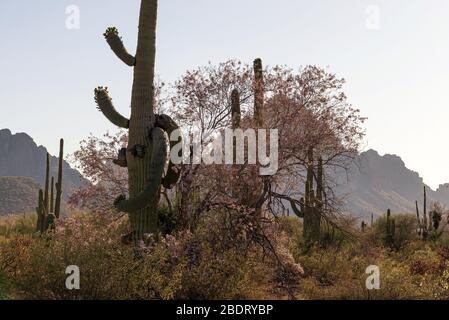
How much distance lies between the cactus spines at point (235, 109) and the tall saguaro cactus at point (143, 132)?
245cm

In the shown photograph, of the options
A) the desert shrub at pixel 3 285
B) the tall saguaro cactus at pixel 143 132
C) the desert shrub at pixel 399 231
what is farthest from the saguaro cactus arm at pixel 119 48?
the desert shrub at pixel 399 231

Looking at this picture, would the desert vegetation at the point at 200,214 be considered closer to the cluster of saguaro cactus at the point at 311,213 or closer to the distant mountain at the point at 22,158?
the cluster of saguaro cactus at the point at 311,213

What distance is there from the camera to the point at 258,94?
13.4m

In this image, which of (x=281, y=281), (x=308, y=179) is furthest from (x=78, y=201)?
(x=308, y=179)

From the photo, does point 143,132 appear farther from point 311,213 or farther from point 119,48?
point 311,213

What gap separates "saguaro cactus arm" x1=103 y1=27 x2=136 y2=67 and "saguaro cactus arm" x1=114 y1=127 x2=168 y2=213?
4.81 feet

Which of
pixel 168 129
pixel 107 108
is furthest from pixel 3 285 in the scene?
pixel 168 129

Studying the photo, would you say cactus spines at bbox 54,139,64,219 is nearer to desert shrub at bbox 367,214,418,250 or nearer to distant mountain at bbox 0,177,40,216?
desert shrub at bbox 367,214,418,250

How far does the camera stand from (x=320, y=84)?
47.2ft

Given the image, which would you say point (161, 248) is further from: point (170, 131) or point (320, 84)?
point (320, 84)

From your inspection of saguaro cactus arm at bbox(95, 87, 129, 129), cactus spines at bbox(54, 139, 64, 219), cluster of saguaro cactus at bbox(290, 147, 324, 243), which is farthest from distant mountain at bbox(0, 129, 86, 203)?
saguaro cactus arm at bbox(95, 87, 129, 129)

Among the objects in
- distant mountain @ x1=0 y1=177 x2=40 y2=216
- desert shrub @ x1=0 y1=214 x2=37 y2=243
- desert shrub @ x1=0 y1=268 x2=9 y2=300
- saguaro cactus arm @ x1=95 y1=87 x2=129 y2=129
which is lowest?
desert shrub @ x1=0 y1=268 x2=9 y2=300

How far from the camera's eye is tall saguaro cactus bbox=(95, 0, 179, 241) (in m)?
9.28

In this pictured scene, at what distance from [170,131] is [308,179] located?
6.69 m
